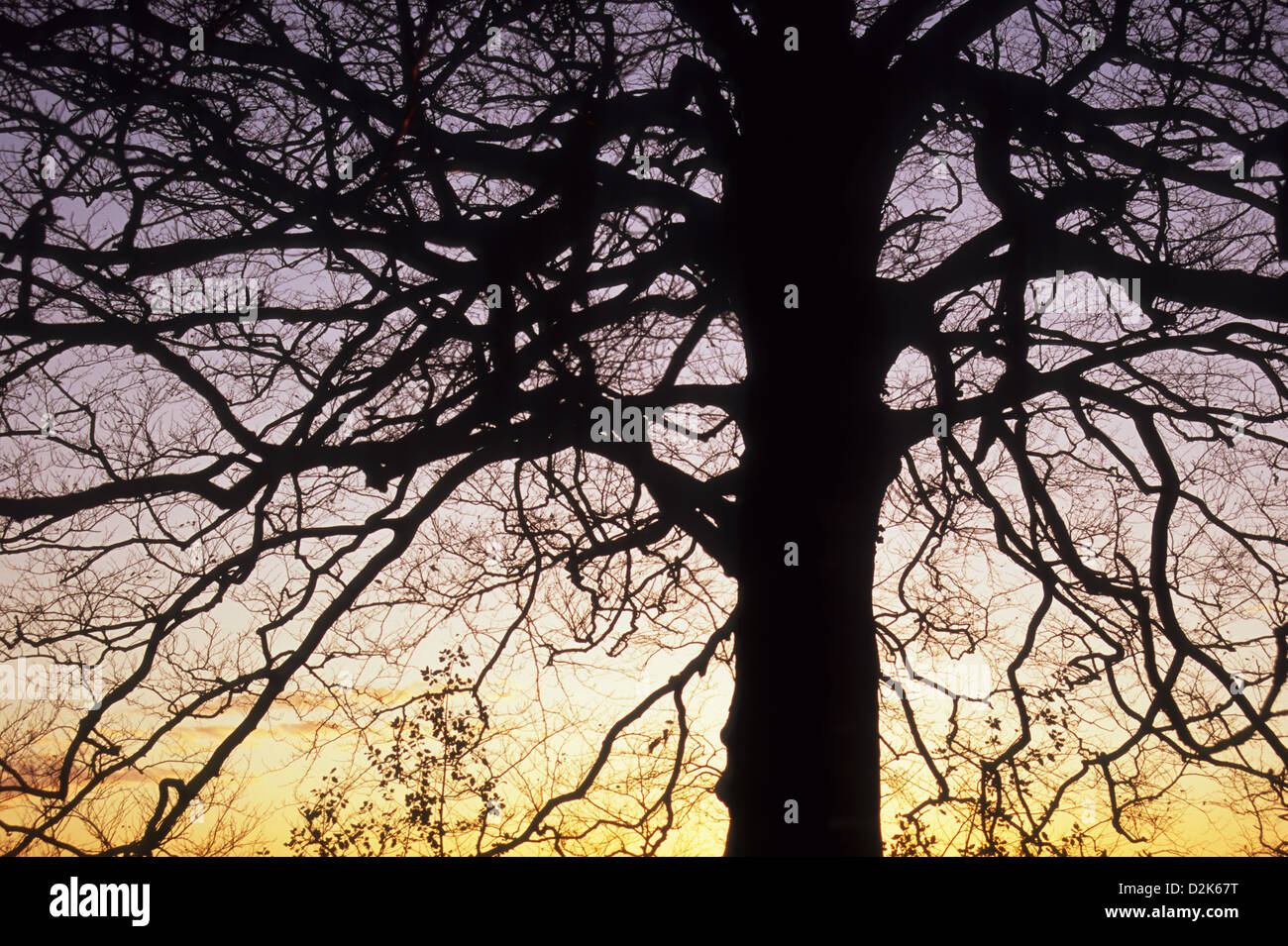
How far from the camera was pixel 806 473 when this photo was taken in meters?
4.12

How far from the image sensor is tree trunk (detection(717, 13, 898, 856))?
377 centimetres

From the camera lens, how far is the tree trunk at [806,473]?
3.77 meters

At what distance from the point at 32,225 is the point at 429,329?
186 centimetres

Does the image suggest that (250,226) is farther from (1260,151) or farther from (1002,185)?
(1260,151)

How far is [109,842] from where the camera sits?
448 centimetres
